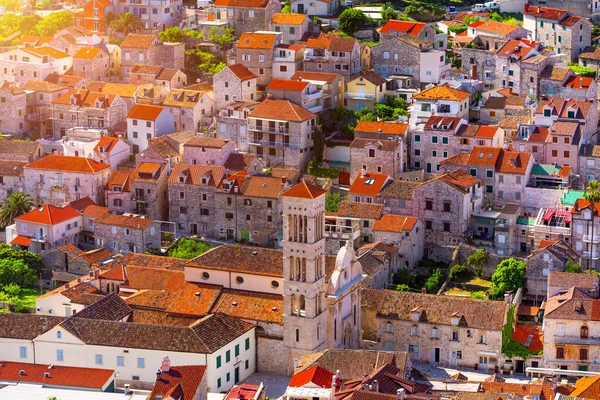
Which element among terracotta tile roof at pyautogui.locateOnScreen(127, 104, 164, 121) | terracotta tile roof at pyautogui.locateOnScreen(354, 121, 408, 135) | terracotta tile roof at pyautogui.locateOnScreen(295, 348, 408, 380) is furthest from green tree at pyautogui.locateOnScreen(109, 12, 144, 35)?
terracotta tile roof at pyautogui.locateOnScreen(295, 348, 408, 380)

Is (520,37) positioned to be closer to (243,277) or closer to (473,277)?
(473,277)

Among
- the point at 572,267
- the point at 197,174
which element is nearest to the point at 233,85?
the point at 197,174

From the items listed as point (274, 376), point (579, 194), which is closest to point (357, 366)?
point (274, 376)

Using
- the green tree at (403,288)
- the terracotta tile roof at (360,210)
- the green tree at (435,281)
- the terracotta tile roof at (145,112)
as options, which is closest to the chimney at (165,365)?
the green tree at (403,288)

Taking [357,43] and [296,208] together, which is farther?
[357,43]

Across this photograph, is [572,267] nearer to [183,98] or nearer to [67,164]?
[183,98]

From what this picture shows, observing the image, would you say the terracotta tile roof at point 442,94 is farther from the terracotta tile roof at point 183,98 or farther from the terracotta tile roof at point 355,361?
the terracotta tile roof at point 355,361

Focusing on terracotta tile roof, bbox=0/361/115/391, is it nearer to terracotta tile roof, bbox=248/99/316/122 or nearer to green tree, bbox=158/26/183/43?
terracotta tile roof, bbox=248/99/316/122
